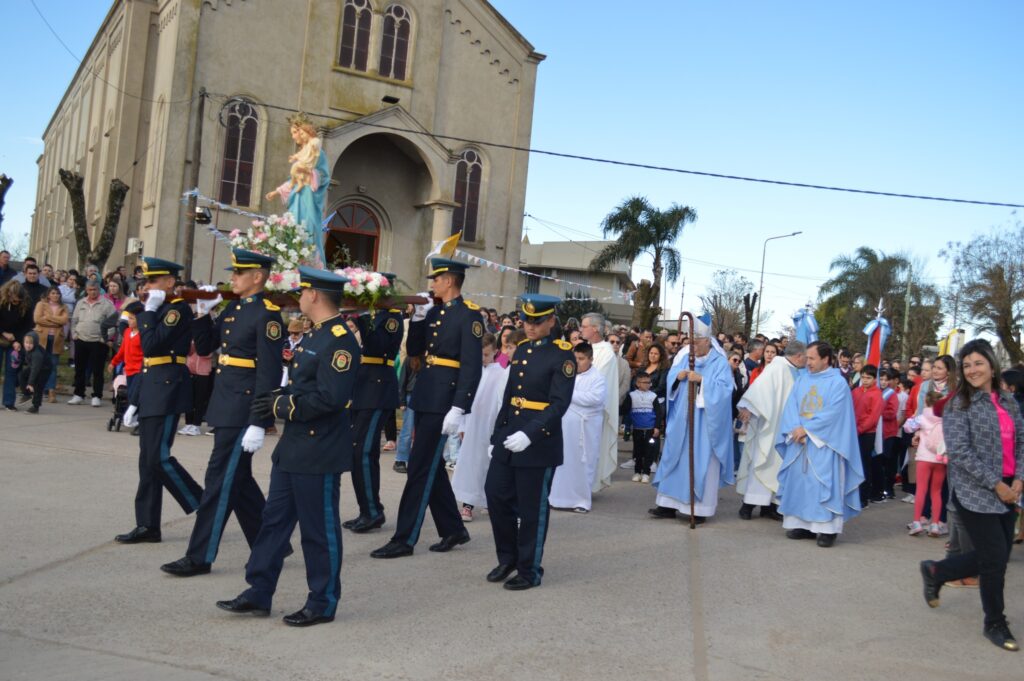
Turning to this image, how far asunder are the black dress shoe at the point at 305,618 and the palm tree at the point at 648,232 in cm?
3914

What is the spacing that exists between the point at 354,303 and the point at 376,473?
56.3 inches

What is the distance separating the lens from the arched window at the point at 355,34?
89.4 feet

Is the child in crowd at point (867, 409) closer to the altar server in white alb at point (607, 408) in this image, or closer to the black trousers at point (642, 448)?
the black trousers at point (642, 448)

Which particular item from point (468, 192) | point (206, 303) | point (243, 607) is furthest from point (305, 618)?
point (468, 192)

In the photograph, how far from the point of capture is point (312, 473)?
215 inches

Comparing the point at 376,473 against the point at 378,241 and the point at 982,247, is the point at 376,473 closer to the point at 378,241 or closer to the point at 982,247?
the point at 378,241

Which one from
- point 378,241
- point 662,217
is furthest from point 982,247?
point 378,241

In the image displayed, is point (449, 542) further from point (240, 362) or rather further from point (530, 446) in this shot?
point (240, 362)

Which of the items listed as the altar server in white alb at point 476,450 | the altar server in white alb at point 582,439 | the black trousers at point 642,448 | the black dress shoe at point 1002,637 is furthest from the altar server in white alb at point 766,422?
the black dress shoe at point 1002,637

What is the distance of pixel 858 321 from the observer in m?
55.5

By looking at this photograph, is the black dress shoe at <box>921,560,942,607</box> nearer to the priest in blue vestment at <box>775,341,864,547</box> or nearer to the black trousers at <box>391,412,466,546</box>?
the priest in blue vestment at <box>775,341,864,547</box>

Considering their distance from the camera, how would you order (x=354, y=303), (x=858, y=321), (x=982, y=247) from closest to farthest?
(x=354, y=303), (x=982, y=247), (x=858, y=321)

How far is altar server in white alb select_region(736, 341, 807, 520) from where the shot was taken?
10.3m

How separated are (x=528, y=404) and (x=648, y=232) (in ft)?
125
